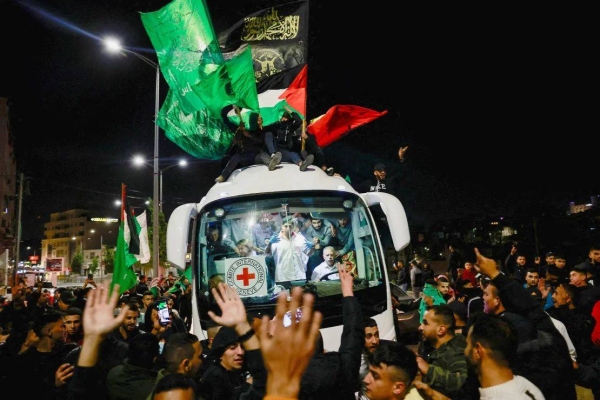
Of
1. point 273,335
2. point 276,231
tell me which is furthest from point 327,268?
point 273,335

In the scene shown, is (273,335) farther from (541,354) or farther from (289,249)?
(289,249)

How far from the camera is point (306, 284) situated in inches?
234

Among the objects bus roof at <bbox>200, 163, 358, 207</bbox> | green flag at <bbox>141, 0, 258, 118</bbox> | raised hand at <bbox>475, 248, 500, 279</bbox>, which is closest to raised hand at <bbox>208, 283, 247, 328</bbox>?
raised hand at <bbox>475, 248, 500, 279</bbox>

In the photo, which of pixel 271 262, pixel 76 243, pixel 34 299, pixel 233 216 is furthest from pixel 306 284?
pixel 76 243

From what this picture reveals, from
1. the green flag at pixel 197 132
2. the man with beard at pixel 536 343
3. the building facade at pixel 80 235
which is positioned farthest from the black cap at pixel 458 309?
the building facade at pixel 80 235

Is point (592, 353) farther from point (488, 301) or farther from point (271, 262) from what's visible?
point (271, 262)

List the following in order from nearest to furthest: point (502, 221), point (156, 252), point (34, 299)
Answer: point (34, 299) → point (156, 252) → point (502, 221)

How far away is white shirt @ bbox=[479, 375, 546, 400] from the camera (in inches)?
104

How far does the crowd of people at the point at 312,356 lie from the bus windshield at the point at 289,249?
793mm

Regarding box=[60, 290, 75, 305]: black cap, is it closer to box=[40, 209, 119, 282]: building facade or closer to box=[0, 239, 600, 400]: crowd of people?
box=[0, 239, 600, 400]: crowd of people

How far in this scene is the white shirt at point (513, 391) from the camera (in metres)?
2.65

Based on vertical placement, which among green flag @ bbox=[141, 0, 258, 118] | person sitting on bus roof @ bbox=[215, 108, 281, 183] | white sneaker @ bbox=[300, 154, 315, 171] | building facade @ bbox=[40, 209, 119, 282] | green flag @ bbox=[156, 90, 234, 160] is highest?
building facade @ bbox=[40, 209, 119, 282]

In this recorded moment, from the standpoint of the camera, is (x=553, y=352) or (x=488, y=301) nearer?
(x=553, y=352)

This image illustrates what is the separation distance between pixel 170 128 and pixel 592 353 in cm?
736
